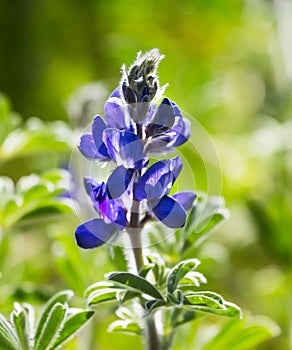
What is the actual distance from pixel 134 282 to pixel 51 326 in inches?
6.2

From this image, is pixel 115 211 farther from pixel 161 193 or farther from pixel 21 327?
pixel 21 327

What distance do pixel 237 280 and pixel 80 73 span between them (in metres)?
1.23

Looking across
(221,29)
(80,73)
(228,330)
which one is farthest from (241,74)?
(228,330)

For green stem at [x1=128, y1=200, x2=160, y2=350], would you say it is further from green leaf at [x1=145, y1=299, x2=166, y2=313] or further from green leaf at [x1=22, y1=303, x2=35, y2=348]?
green leaf at [x1=22, y1=303, x2=35, y2=348]

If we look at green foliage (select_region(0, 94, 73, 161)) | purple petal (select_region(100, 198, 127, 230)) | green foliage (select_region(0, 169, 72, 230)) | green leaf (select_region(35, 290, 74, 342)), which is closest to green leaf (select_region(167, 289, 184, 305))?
purple petal (select_region(100, 198, 127, 230))

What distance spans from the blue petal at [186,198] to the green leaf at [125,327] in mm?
211

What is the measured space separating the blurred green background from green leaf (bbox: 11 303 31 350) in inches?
13.4

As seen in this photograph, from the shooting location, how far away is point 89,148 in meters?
1.19

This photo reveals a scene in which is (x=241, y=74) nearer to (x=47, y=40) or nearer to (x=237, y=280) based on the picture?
(x=47, y=40)

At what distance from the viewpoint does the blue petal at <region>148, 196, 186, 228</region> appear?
1.13m

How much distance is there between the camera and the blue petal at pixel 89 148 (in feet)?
3.89

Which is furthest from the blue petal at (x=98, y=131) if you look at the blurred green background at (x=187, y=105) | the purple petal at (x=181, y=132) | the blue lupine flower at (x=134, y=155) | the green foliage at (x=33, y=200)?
A: the blurred green background at (x=187, y=105)

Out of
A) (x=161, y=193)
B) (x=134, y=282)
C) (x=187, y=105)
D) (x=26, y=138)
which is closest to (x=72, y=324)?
(x=134, y=282)

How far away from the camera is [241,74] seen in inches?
117
